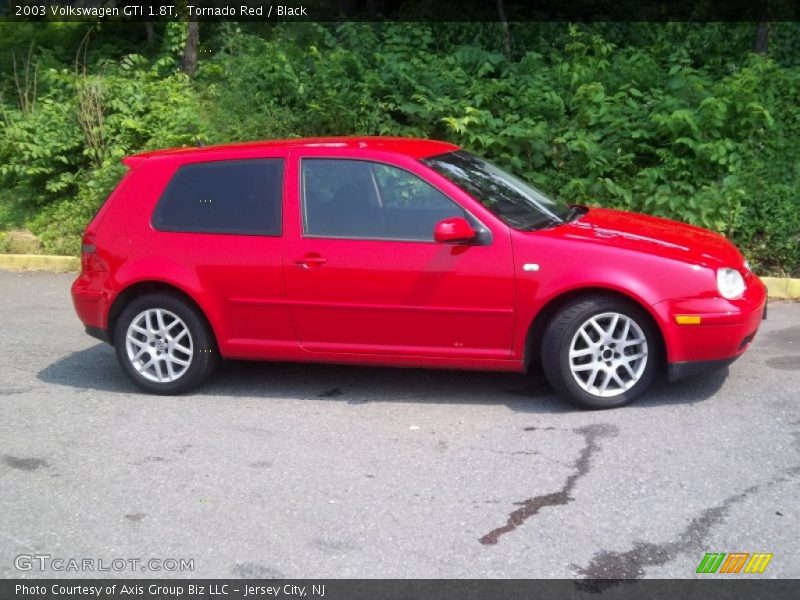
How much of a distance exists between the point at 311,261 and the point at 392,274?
53cm

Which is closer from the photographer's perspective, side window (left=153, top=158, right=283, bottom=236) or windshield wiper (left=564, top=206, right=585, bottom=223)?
side window (left=153, top=158, right=283, bottom=236)

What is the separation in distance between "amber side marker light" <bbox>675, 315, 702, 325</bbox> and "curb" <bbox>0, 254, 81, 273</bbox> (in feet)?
24.3

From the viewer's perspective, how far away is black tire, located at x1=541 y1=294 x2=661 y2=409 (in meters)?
6.09

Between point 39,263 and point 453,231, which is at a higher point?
point 453,231

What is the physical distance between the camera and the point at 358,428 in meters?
6.14

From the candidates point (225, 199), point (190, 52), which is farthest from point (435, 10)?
point (225, 199)

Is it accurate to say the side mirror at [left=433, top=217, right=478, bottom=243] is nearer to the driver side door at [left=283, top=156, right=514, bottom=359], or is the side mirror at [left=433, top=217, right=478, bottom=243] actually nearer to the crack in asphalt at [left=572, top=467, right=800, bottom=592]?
the driver side door at [left=283, top=156, right=514, bottom=359]

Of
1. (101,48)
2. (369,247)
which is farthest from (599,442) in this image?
(101,48)

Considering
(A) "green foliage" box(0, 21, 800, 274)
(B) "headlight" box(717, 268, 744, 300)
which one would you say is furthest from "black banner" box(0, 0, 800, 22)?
(B) "headlight" box(717, 268, 744, 300)

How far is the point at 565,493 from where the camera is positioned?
5062 mm

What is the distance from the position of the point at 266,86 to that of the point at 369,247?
288 inches

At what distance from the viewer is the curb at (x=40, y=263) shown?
11414mm

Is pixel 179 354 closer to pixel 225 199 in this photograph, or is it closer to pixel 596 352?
pixel 225 199
